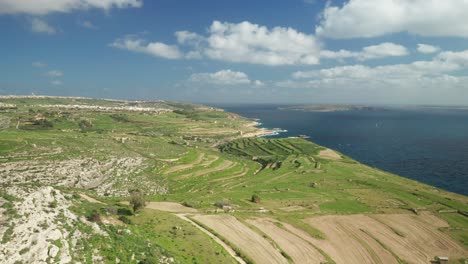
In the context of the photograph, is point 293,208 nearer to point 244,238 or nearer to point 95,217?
point 244,238

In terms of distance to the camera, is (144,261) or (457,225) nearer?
(144,261)

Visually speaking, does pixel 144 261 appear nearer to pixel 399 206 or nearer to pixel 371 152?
pixel 399 206

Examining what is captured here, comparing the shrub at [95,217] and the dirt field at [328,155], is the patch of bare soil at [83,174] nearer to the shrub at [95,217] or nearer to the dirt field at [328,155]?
the shrub at [95,217]

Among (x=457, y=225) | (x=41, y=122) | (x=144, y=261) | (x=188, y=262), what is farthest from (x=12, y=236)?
(x=41, y=122)

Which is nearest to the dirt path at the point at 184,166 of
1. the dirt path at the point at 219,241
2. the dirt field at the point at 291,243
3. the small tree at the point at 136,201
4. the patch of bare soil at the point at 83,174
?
the patch of bare soil at the point at 83,174

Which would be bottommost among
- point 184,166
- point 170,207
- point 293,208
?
point 293,208

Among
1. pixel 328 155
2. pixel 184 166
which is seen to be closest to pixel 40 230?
pixel 184 166
